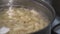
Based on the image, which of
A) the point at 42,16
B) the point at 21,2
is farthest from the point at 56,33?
the point at 21,2

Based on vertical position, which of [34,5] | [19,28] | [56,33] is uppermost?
[34,5]

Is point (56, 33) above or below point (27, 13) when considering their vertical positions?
below

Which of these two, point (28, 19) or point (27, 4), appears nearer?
point (28, 19)

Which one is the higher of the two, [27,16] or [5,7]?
[5,7]

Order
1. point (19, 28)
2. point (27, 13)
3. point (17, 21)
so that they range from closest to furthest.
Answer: point (19, 28) < point (17, 21) < point (27, 13)

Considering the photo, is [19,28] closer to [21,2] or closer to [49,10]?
[49,10]

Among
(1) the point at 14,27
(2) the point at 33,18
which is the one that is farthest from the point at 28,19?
(1) the point at 14,27

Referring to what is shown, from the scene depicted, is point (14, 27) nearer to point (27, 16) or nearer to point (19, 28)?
point (19, 28)

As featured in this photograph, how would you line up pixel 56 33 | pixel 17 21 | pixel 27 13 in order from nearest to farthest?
1. pixel 17 21
2. pixel 27 13
3. pixel 56 33

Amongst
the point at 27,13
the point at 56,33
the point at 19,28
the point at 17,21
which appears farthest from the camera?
the point at 56,33
